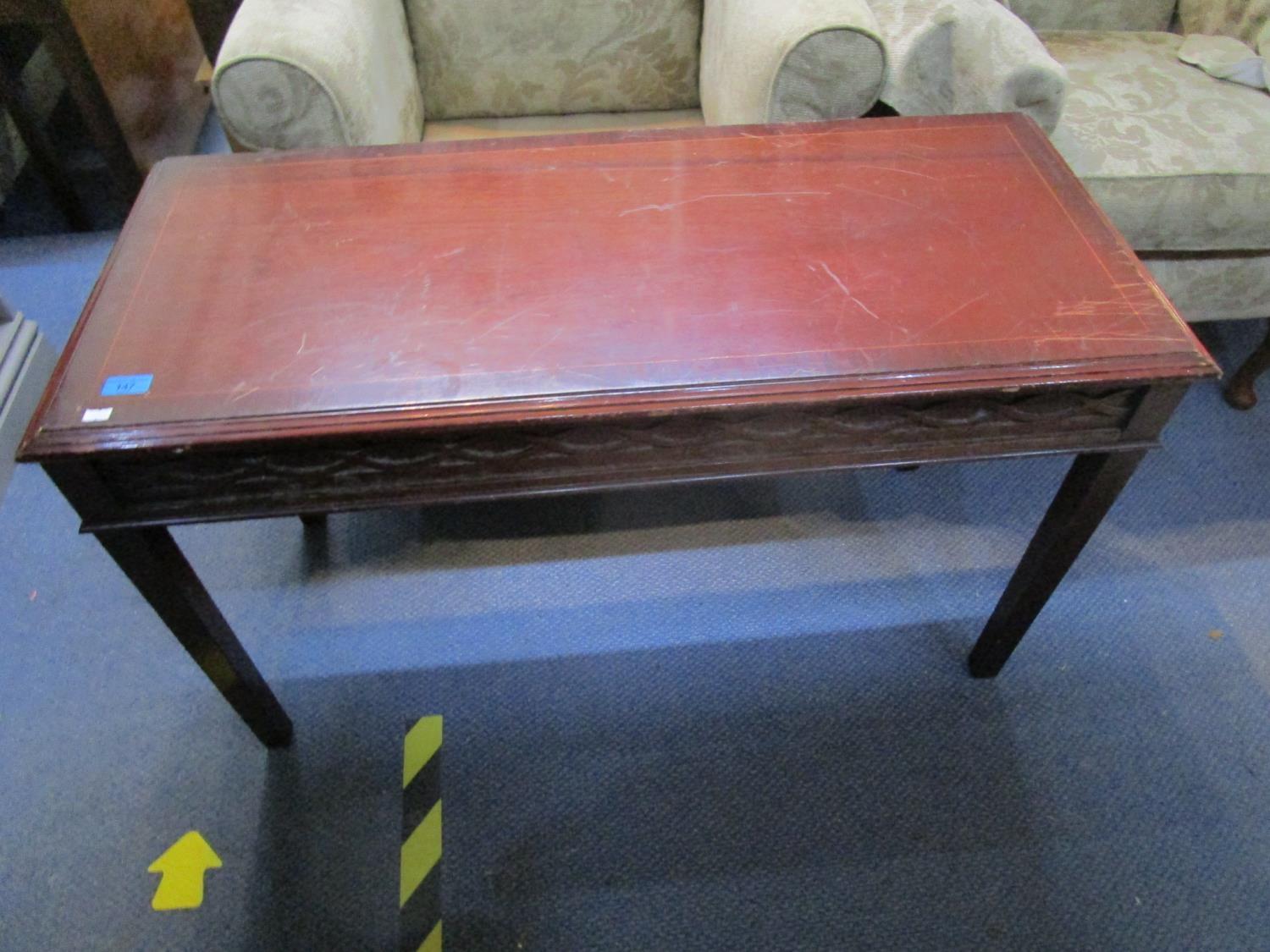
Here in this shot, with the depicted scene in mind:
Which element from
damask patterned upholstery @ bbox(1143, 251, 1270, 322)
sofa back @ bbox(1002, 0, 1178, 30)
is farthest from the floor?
sofa back @ bbox(1002, 0, 1178, 30)

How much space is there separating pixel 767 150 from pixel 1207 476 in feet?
3.51

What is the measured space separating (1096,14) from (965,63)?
2.23ft

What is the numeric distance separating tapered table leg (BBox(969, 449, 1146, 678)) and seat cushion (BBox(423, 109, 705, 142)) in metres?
0.94

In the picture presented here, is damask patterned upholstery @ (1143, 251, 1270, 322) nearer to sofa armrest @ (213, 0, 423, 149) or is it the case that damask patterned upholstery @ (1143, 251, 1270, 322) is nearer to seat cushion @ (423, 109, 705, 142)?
seat cushion @ (423, 109, 705, 142)

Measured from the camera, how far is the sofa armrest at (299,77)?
114cm

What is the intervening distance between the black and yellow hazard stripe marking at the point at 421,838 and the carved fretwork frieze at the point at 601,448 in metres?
0.52

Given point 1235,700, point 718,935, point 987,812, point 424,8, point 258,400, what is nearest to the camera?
point 258,400

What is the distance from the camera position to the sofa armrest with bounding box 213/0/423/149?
114cm

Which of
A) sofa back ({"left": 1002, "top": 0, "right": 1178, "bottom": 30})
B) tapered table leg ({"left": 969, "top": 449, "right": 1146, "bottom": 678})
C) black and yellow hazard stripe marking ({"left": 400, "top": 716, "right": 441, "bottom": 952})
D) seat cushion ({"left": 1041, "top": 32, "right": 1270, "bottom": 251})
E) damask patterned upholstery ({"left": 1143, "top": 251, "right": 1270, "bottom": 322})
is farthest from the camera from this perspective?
sofa back ({"left": 1002, "top": 0, "right": 1178, "bottom": 30})

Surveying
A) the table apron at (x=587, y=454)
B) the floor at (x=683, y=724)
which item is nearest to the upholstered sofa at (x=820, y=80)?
the floor at (x=683, y=724)

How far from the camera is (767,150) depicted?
3.63 feet

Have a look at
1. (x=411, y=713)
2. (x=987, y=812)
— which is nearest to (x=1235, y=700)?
(x=987, y=812)

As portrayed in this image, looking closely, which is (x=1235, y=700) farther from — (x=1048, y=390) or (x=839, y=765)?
(x=1048, y=390)

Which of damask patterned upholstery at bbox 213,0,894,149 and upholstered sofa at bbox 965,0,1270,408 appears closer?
damask patterned upholstery at bbox 213,0,894,149
